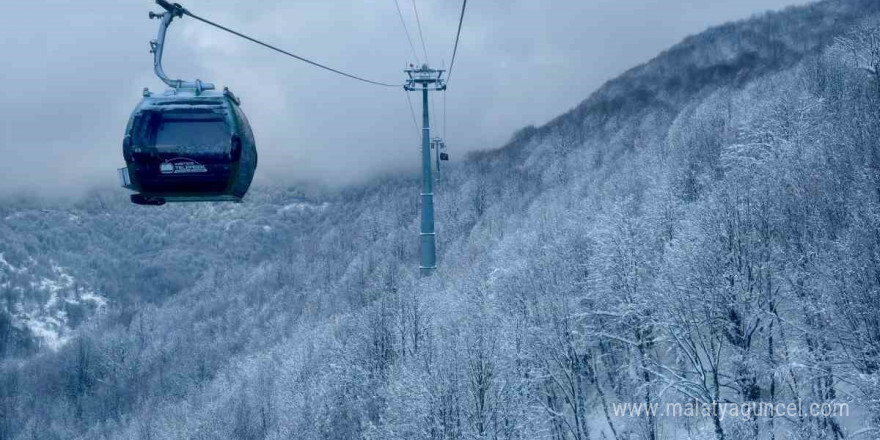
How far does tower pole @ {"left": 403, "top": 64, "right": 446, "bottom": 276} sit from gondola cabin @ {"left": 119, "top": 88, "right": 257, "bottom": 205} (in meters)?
19.2

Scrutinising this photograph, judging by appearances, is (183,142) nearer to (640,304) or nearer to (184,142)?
(184,142)

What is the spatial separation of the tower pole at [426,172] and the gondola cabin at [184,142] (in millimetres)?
19206

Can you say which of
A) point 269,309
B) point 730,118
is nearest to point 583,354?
point 730,118

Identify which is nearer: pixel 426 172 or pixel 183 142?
pixel 183 142

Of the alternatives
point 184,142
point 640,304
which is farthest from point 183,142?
point 640,304

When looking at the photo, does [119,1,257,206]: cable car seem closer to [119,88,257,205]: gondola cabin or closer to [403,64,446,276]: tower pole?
[119,88,257,205]: gondola cabin

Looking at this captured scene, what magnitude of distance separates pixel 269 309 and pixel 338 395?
224 ft

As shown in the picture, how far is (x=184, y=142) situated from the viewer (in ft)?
33.1

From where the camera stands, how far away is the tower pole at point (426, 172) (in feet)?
96.8

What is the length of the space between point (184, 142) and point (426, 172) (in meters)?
19.9

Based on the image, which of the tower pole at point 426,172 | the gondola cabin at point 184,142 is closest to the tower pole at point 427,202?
the tower pole at point 426,172

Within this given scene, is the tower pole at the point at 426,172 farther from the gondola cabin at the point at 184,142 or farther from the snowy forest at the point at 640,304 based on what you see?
the gondola cabin at the point at 184,142

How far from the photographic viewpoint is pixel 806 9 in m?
99.6

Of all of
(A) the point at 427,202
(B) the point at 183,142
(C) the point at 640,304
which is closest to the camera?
(B) the point at 183,142
